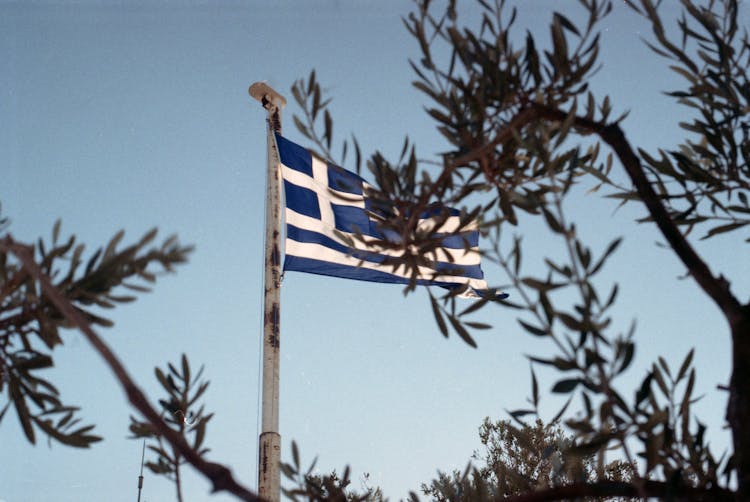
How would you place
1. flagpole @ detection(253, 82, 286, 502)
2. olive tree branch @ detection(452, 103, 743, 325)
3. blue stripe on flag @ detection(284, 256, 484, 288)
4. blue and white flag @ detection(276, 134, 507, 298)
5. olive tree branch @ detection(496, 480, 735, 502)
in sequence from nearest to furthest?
1. olive tree branch @ detection(496, 480, 735, 502)
2. olive tree branch @ detection(452, 103, 743, 325)
3. blue stripe on flag @ detection(284, 256, 484, 288)
4. blue and white flag @ detection(276, 134, 507, 298)
5. flagpole @ detection(253, 82, 286, 502)

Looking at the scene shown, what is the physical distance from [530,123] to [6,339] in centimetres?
123

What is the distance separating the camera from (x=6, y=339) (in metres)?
1.07

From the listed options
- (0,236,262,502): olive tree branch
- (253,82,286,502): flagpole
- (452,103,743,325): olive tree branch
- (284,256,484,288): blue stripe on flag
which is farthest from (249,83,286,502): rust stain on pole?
(0,236,262,502): olive tree branch

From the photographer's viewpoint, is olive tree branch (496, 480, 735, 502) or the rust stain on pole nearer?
olive tree branch (496, 480, 735, 502)

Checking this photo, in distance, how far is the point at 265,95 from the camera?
9.97 metres

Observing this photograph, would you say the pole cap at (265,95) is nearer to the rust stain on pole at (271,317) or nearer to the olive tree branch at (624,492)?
the rust stain on pole at (271,317)

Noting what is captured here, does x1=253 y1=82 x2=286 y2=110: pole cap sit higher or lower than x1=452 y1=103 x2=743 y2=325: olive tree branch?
higher

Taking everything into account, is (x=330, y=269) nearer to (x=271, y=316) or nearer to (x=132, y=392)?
(x=271, y=316)

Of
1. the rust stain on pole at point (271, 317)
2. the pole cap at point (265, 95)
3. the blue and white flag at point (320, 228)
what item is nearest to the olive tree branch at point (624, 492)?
the blue and white flag at point (320, 228)

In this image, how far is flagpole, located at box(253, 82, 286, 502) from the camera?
25.1 ft

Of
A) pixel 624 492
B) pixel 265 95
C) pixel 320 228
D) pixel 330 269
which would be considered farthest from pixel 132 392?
pixel 265 95

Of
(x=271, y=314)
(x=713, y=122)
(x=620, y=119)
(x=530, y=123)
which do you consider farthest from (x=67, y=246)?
(x=271, y=314)

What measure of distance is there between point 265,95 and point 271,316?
3567 mm

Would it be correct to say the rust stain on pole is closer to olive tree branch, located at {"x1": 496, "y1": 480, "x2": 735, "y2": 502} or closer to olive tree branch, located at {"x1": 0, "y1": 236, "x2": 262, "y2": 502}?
olive tree branch, located at {"x1": 496, "y1": 480, "x2": 735, "y2": 502}
